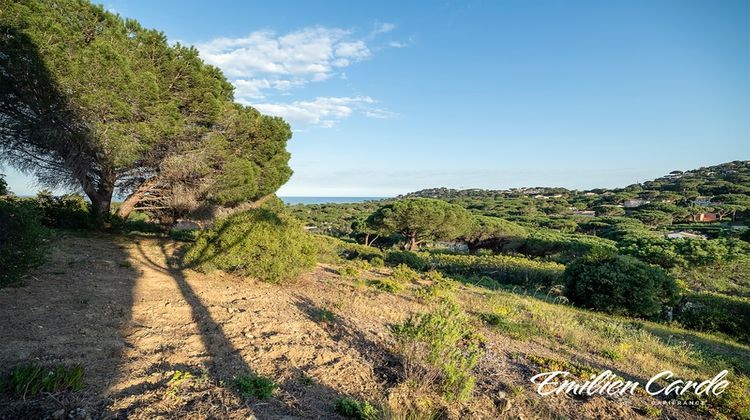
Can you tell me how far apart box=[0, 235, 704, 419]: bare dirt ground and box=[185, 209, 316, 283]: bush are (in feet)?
1.58

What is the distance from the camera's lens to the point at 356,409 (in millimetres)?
3061

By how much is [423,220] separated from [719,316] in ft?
57.4

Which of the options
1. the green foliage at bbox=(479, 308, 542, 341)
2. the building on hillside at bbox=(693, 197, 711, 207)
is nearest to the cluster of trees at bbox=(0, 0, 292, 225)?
the green foliage at bbox=(479, 308, 542, 341)

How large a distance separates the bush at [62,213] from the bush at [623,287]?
1534 cm

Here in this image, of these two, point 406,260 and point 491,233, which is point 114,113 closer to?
point 406,260

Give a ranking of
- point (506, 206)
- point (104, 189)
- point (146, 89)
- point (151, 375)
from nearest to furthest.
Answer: point (151, 375)
point (146, 89)
point (104, 189)
point (506, 206)

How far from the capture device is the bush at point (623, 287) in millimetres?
9305

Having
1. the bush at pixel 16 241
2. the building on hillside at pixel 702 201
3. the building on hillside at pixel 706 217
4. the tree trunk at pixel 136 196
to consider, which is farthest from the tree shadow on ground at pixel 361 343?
the building on hillside at pixel 702 201

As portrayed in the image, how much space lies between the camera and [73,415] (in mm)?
2607

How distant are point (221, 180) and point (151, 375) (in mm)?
9282

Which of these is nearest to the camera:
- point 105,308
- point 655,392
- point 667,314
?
point 655,392

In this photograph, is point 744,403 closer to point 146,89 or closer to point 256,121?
point 146,89

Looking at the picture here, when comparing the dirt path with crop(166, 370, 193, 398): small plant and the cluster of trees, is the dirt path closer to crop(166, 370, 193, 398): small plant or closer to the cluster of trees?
crop(166, 370, 193, 398): small plant

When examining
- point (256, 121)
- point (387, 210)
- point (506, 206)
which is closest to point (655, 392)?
Result: point (256, 121)
